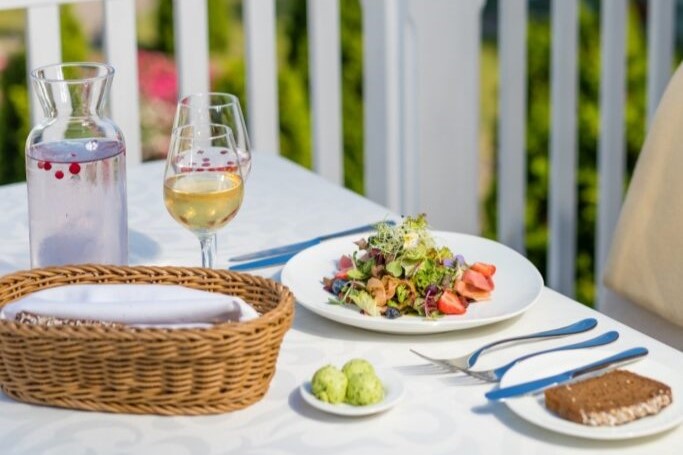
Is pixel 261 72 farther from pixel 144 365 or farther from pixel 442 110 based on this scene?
pixel 144 365

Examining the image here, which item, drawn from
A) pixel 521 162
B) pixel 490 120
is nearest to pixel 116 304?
pixel 521 162

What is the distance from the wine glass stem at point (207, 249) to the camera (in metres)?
1.44

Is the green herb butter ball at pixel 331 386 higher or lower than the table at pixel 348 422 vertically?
higher

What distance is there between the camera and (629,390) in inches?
44.4

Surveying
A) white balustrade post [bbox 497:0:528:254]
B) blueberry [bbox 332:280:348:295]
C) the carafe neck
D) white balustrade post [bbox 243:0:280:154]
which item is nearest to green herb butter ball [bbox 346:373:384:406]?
blueberry [bbox 332:280:348:295]

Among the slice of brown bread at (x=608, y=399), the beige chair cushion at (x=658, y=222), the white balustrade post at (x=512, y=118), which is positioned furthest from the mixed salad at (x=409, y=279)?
the white balustrade post at (x=512, y=118)

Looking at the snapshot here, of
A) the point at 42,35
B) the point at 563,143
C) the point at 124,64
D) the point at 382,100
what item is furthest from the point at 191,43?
the point at 563,143

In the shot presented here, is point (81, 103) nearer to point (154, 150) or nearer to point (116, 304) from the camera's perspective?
point (116, 304)

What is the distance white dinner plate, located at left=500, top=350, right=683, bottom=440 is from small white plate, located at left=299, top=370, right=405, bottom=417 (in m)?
0.09

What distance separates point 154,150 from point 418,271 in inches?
129

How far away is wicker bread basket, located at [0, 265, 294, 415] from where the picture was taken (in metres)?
1.12

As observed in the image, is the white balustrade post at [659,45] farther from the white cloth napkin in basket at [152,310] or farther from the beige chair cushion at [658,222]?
the white cloth napkin in basket at [152,310]

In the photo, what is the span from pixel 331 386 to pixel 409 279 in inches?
8.9

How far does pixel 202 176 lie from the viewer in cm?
138
